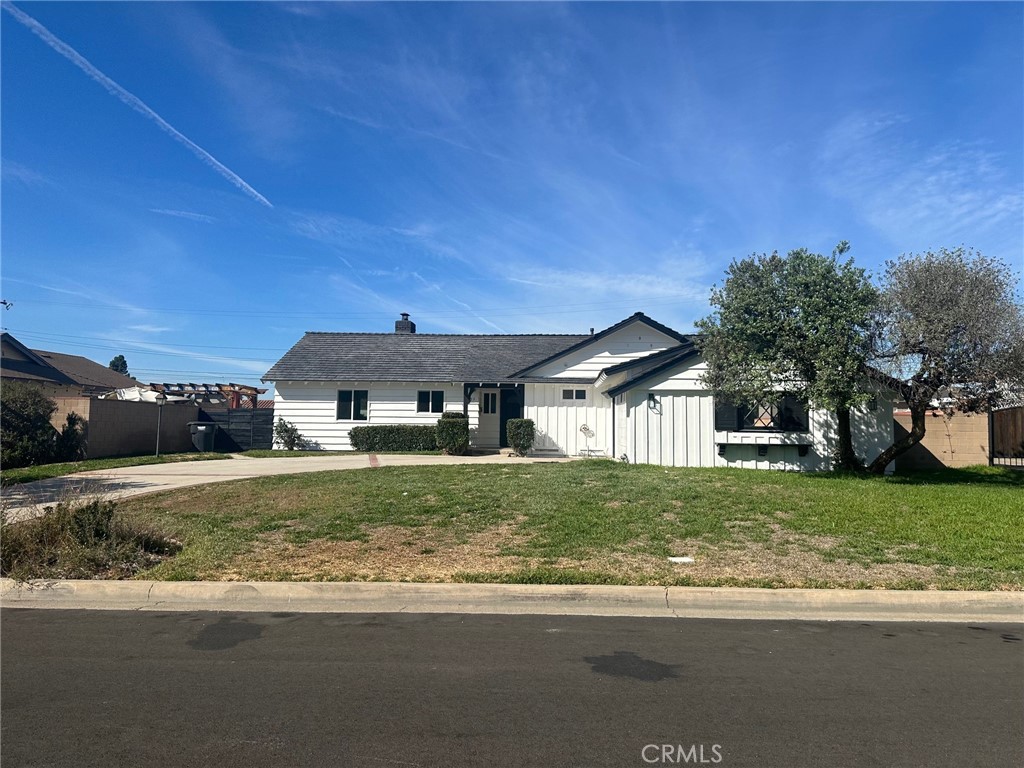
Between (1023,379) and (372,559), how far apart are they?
12641 mm

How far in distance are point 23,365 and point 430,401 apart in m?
20.4

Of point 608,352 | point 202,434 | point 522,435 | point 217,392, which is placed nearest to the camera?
point 522,435

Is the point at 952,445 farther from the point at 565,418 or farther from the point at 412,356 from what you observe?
the point at 412,356

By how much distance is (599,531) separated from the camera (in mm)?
9195

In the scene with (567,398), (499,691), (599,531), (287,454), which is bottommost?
(499,691)

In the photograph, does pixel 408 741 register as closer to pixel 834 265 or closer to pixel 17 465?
pixel 834 265

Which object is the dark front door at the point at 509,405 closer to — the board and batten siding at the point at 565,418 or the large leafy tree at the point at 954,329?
the board and batten siding at the point at 565,418

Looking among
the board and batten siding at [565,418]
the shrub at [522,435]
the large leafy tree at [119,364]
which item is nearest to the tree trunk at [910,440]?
the board and batten siding at [565,418]

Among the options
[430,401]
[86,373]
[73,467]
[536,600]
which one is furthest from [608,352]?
[86,373]

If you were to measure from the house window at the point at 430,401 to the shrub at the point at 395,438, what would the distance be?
3.98 ft

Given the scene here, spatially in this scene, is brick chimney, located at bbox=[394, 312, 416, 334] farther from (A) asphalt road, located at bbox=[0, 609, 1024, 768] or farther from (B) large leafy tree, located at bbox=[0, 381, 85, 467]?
(A) asphalt road, located at bbox=[0, 609, 1024, 768]

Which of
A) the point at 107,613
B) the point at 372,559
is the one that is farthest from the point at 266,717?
the point at 372,559

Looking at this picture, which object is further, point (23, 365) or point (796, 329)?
point (23, 365)

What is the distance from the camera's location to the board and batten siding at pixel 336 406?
2594 centimetres
